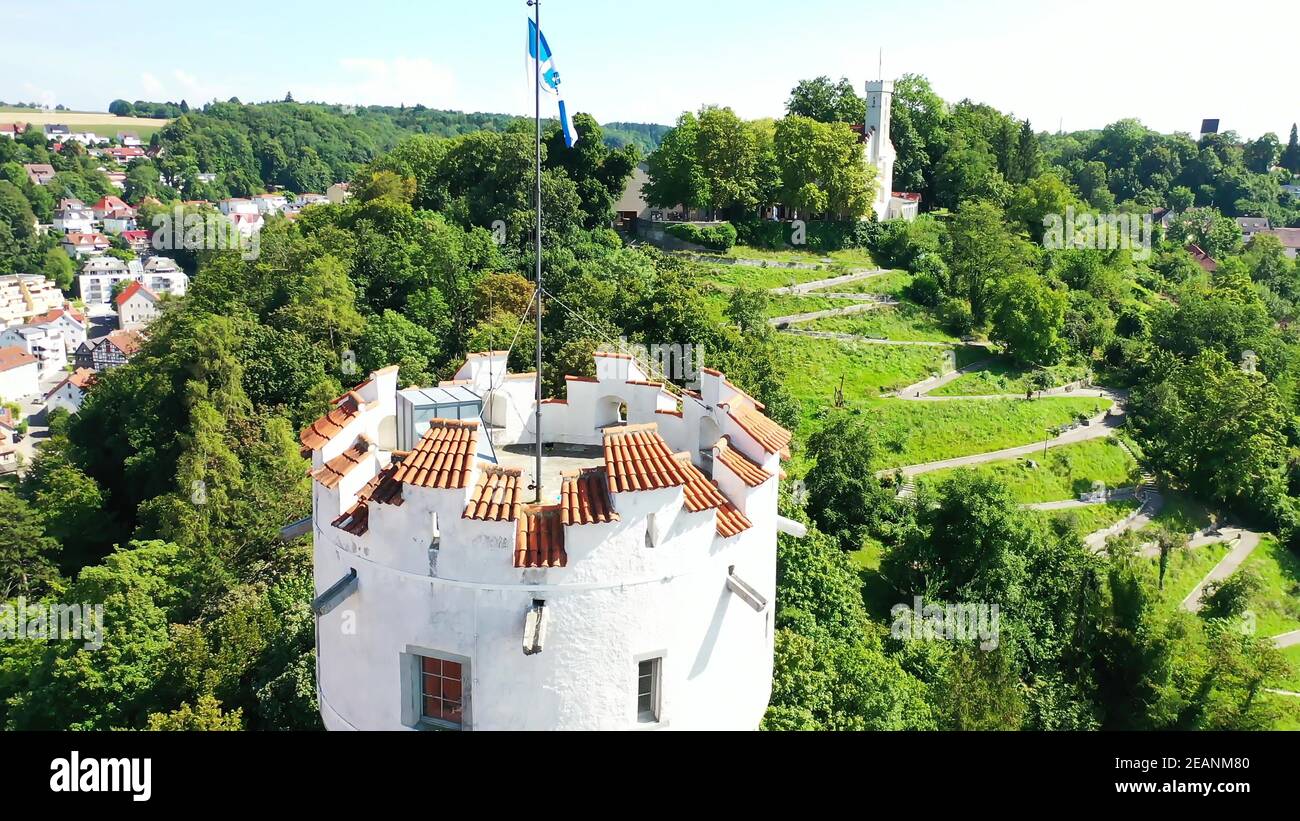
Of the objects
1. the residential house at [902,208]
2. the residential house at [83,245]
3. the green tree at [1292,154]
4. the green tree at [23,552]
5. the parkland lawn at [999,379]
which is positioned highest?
the green tree at [1292,154]

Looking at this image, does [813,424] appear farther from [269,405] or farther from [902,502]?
[269,405]

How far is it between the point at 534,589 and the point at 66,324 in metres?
172

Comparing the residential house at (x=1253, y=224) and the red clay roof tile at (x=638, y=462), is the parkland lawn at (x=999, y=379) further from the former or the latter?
the residential house at (x=1253, y=224)

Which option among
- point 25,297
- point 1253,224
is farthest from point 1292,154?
point 25,297

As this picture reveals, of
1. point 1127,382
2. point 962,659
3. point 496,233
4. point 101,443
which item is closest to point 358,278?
point 496,233

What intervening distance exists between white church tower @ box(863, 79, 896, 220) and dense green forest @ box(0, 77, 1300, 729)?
11.8 ft

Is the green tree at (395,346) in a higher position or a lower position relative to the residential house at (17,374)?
higher

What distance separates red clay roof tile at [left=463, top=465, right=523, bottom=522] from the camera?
10.7 metres

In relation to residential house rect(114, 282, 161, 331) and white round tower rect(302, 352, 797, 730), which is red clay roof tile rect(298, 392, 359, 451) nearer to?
white round tower rect(302, 352, 797, 730)

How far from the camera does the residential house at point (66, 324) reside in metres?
154

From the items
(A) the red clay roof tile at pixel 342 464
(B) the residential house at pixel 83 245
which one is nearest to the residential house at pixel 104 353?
(B) the residential house at pixel 83 245

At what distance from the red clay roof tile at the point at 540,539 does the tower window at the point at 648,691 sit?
1.66m

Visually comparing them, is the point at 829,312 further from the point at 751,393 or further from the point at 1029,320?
the point at 751,393

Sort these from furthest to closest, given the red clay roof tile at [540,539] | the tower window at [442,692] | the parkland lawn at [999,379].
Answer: the parkland lawn at [999,379] → the tower window at [442,692] → the red clay roof tile at [540,539]
